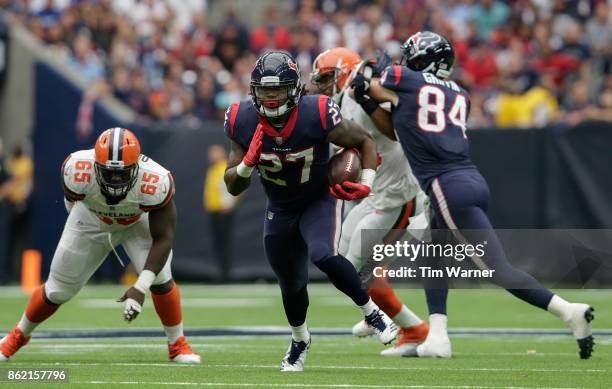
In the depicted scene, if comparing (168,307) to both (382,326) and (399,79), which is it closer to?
(382,326)

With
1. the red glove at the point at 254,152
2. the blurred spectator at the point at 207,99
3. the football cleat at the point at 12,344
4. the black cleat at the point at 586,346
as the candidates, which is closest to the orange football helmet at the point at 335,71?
the red glove at the point at 254,152

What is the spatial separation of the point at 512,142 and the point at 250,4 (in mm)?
5580

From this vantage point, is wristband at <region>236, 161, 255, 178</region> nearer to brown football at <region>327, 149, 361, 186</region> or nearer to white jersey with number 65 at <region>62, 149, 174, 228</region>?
brown football at <region>327, 149, 361, 186</region>

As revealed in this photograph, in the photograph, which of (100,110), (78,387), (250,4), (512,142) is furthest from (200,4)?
(78,387)

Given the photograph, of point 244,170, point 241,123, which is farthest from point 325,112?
point 244,170

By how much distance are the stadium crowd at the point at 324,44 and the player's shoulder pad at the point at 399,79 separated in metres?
6.97

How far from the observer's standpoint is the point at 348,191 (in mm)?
6473

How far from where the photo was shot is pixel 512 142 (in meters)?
14.5

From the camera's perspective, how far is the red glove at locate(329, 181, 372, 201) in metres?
6.45

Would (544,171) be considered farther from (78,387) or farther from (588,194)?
(78,387)

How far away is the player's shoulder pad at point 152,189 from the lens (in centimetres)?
696

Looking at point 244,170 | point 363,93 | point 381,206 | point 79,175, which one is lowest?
point 381,206

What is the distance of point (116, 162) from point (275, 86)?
3.39 ft

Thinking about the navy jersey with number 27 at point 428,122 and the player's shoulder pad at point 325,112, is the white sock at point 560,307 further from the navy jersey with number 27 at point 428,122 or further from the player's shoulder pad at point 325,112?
the player's shoulder pad at point 325,112
